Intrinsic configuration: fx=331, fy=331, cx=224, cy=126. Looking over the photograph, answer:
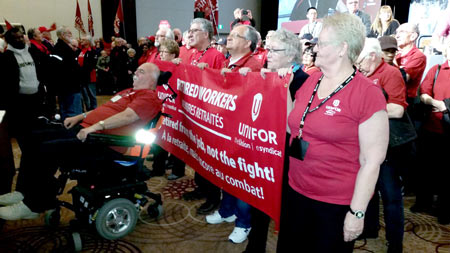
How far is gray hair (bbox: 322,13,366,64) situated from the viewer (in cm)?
141

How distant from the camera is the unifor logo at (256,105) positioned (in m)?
2.13

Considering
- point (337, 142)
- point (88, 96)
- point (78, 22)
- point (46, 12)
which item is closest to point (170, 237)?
point (337, 142)

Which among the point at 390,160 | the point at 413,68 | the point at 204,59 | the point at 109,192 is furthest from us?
the point at 204,59

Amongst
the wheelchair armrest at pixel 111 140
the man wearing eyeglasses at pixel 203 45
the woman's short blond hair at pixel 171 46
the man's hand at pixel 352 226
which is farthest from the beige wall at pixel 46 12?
the man's hand at pixel 352 226

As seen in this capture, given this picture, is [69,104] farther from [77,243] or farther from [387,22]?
[387,22]

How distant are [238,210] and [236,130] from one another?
664mm

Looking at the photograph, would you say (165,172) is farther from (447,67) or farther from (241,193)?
(447,67)

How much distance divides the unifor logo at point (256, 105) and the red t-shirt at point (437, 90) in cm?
177

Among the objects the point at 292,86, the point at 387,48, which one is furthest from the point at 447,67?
the point at 292,86

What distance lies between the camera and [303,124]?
4.91 feet

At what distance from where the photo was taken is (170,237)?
2719mm

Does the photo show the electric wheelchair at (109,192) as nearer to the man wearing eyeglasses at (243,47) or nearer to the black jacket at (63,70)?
the man wearing eyeglasses at (243,47)

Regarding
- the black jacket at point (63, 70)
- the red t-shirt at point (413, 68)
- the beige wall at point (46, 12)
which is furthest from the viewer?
the beige wall at point (46, 12)

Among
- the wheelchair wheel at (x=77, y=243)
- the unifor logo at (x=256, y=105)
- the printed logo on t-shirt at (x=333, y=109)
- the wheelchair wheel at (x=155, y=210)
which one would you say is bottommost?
the wheelchair wheel at (x=155, y=210)
